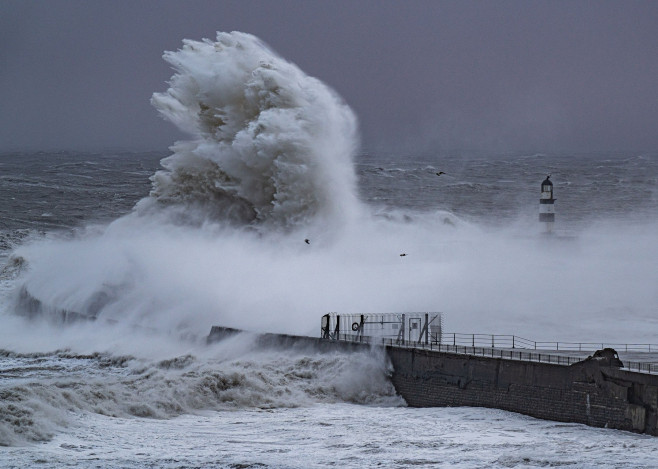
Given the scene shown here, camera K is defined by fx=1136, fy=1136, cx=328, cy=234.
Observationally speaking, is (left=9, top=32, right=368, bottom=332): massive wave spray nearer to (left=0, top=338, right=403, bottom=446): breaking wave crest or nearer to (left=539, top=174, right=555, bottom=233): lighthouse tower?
(left=0, top=338, right=403, bottom=446): breaking wave crest

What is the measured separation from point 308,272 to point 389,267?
3304 mm

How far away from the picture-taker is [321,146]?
36000 millimetres

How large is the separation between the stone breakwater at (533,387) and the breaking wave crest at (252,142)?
1358 centimetres

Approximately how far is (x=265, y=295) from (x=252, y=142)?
9210mm

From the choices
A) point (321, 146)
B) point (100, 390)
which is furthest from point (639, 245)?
point (100, 390)

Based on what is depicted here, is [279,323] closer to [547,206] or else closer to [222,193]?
[222,193]

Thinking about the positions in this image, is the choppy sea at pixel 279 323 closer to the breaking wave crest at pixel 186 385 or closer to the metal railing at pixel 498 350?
the breaking wave crest at pixel 186 385

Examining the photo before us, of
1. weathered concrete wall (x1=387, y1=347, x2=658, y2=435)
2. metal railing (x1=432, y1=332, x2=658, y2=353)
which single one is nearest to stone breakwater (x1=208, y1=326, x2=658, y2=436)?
weathered concrete wall (x1=387, y1=347, x2=658, y2=435)

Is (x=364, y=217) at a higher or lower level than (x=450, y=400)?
higher

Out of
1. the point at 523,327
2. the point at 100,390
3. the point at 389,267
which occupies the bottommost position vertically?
the point at 100,390

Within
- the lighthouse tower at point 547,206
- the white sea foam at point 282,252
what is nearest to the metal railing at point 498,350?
the white sea foam at point 282,252

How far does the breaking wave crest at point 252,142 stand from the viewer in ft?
115

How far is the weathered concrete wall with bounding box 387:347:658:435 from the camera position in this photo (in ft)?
58.3

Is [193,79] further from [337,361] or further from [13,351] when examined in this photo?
[337,361]
